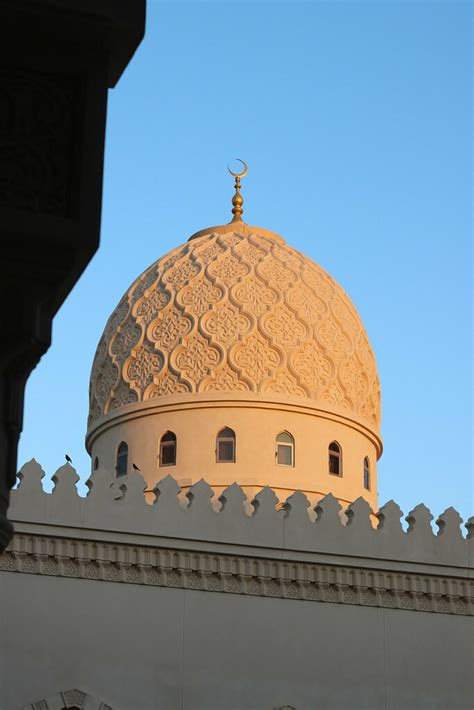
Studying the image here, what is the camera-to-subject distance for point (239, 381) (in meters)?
17.0

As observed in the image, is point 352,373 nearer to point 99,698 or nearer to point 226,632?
point 226,632

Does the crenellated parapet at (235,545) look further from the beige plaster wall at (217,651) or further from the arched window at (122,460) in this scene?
the arched window at (122,460)

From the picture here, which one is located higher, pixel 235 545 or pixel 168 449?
pixel 168 449

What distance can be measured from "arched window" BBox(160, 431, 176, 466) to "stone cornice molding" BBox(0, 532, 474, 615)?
4076 millimetres

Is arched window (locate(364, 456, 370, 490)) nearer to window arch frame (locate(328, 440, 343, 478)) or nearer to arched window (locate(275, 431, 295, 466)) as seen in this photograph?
window arch frame (locate(328, 440, 343, 478))

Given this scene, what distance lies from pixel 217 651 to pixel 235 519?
1.31m

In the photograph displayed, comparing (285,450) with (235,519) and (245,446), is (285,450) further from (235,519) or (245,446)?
(235,519)

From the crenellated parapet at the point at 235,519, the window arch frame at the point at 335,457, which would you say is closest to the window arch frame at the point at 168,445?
the window arch frame at the point at 335,457

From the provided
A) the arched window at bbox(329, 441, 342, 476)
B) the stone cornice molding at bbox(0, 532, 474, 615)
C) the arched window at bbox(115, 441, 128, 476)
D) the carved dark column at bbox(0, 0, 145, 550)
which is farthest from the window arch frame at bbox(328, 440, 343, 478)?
the carved dark column at bbox(0, 0, 145, 550)

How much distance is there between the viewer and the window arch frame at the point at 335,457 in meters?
17.1

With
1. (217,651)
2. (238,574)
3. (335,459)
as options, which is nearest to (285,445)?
(335,459)

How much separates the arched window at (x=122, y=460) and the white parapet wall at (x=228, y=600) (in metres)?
4.25

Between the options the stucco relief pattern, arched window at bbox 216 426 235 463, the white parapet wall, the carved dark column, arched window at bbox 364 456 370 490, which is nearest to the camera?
the carved dark column

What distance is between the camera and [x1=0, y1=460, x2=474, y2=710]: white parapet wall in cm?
1214
